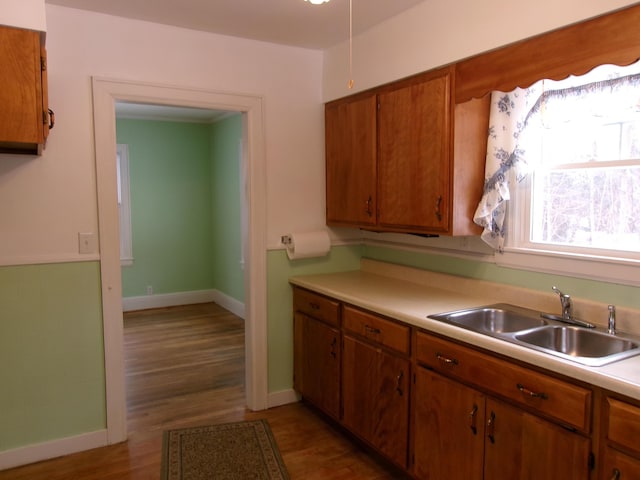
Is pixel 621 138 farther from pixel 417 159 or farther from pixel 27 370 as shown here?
pixel 27 370

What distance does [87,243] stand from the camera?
9.05 feet

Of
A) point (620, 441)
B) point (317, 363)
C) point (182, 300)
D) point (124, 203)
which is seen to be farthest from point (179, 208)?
point (620, 441)

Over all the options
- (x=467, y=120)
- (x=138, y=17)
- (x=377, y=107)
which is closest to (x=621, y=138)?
(x=467, y=120)

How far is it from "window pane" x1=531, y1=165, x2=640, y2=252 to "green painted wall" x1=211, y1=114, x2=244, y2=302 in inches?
148

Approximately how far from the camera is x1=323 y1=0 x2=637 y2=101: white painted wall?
1970 mm

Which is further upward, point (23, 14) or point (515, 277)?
point (23, 14)

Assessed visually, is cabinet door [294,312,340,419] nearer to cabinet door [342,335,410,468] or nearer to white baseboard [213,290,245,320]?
cabinet door [342,335,410,468]

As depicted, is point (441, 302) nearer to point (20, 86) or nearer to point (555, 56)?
point (555, 56)

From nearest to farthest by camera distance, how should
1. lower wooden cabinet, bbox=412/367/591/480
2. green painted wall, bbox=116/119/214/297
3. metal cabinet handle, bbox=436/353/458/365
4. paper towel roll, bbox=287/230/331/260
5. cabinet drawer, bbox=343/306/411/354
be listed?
1. lower wooden cabinet, bbox=412/367/591/480
2. metal cabinet handle, bbox=436/353/458/365
3. cabinet drawer, bbox=343/306/411/354
4. paper towel roll, bbox=287/230/331/260
5. green painted wall, bbox=116/119/214/297

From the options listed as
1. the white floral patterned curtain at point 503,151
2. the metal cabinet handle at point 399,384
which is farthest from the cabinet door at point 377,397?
the white floral patterned curtain at point 503,151

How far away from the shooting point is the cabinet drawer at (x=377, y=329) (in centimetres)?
237

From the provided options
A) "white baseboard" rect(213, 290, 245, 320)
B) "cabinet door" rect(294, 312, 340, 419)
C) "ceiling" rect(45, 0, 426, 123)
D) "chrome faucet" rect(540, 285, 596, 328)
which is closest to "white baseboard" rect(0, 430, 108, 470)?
"cabinet door" rect(294, 312, 340, 419)

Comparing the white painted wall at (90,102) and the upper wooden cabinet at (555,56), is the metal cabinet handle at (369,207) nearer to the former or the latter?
the white painted wall at (90,102)

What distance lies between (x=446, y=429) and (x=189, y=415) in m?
1.84
